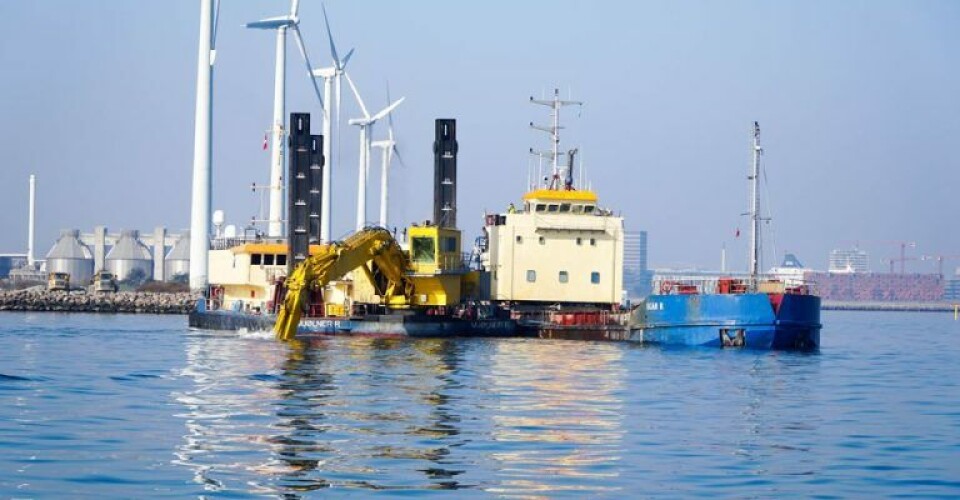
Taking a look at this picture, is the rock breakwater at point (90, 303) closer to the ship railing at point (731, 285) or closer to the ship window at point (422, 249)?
the ship window at point (422, 249)

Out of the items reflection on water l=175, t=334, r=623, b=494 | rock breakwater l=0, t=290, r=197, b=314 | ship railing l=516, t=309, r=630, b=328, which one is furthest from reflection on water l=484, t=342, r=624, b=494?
rock breakwater l=0, t=290, r=197, b=314

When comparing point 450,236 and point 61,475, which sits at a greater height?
point 450,236

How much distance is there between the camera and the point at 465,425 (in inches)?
1233

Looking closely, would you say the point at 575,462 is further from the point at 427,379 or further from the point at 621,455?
the point at 427,379

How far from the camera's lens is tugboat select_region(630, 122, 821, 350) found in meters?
59.7

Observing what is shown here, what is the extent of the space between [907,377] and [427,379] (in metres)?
18.6

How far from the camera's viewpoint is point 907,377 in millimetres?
51781

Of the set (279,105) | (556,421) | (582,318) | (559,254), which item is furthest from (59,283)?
(556,421)

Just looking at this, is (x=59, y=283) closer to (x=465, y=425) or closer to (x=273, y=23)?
(x=273, y=23)

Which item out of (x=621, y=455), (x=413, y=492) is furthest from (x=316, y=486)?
(x=621, y=455)

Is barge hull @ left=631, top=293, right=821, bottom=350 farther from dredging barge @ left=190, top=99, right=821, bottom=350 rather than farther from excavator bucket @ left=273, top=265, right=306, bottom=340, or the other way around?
excavator bucket @ left=273, top=265, right=306, bottom=340

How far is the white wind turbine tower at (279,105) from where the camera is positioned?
88.1 m

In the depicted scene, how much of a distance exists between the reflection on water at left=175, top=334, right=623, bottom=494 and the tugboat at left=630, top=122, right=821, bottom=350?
894 cm

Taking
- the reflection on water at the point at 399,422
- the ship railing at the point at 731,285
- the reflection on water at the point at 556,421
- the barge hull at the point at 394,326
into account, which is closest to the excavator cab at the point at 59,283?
the barge hull at the point at 394,326
